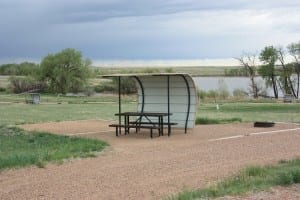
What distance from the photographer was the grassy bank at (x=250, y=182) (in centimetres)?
744

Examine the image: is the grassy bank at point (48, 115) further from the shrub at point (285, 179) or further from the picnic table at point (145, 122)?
the shrub at point (285, 179)

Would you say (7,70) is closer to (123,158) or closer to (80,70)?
(80,70)

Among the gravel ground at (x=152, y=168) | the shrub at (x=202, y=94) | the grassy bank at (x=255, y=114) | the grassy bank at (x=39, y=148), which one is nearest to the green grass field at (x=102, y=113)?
the grassy bank at (x=255, y=114)

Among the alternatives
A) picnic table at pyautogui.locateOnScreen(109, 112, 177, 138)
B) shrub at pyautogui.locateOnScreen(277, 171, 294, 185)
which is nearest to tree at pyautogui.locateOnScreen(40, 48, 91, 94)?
picnic table at pyautogui.locateOnScreen(109, 112, 177, 138)

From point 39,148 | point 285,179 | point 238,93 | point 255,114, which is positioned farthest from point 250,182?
point 238,93

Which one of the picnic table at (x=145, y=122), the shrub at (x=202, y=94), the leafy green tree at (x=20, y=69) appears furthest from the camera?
the leafy green tree at (x=20, y=69)

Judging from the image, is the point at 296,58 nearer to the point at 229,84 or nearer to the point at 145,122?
the point at 229,84

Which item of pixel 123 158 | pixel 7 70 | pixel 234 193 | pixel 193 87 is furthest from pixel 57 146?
pixel 7 70

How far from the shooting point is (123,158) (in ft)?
37.6

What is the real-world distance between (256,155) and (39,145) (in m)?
5.00

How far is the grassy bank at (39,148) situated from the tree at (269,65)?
2571 inches

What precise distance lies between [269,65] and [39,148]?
2706 inches

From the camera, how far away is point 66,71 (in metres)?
79.4

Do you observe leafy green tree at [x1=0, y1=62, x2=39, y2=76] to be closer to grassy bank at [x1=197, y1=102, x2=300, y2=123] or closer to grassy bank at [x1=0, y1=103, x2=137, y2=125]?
Result: grassy bank at [x1=0, y1=103, x2=137, y2=125]
